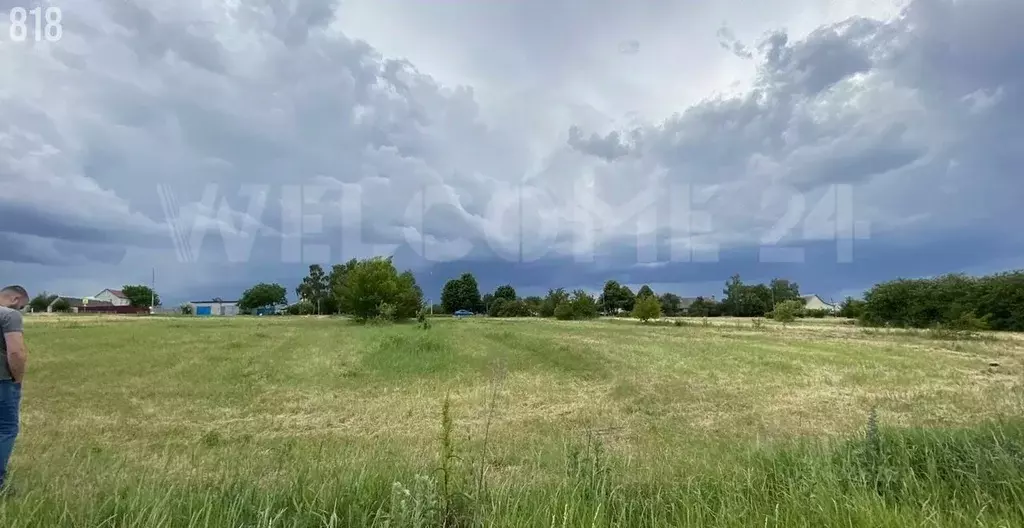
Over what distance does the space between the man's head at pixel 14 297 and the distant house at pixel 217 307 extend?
124 m

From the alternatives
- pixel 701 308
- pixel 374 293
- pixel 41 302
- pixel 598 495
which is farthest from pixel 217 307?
pixel 598 495

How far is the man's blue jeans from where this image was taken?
4.62m

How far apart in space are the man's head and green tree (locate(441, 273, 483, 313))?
107m

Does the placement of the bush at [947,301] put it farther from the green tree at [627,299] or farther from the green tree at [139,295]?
the green tree at [139,295]

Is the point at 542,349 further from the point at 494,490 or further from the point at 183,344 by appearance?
the point at 494,490

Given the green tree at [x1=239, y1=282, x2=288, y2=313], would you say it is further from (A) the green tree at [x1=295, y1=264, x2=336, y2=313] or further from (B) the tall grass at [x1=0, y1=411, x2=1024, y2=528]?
(B) the tall grass at [x1=0, y1=411, x2=1024, y2=528]

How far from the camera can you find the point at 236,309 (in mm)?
124125

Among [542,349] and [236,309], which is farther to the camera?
[236,309]

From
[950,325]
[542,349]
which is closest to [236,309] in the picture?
[542,349]

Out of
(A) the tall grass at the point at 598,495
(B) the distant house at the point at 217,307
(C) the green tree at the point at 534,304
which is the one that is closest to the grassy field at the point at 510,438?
(A) the tall grass at the point at 598,495

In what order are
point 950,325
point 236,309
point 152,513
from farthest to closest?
point 236,309 < point 950,325 < point 152,513

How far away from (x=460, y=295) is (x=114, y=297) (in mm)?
78296

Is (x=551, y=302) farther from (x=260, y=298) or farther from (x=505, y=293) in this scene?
(x=260, y=298)

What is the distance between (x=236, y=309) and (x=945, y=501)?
13919 centimetres
